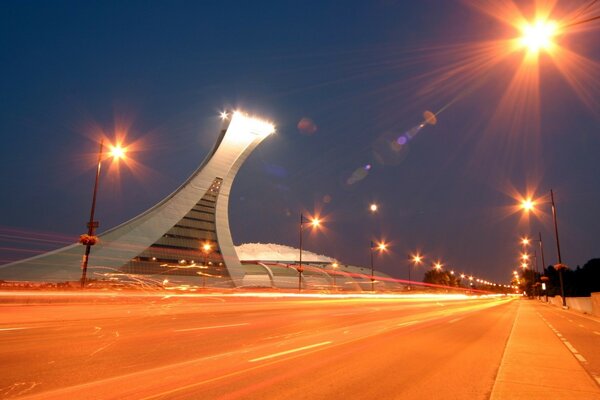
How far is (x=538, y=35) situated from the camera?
33.6 ft

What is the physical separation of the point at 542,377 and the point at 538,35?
807 cm

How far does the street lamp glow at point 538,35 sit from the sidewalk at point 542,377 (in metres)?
7.44

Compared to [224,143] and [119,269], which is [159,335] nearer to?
[119,269]

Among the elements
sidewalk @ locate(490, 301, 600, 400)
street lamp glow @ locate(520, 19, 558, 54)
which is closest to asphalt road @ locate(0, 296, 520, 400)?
sidewalk @ locate(490, 301, 600, 400)

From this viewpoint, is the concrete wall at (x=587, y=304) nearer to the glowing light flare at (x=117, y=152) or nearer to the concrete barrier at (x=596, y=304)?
the concrete barrier at (x=596, y=304)

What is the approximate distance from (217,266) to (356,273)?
167 feet

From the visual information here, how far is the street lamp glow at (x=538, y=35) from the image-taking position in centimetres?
1012

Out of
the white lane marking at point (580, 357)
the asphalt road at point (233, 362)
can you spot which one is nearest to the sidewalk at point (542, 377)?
the white lane marking at point (580, 357)

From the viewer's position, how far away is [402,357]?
8797 mm

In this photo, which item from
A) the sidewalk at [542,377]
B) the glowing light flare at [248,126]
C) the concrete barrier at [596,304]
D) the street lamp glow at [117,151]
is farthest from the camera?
the glowing light flare at [248,126]

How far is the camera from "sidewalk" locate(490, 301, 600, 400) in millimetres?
5582

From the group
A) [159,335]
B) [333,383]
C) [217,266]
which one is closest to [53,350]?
[159,335]

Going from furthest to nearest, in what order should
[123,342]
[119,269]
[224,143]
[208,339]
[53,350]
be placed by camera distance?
1. [224,143]
2. [119,269]
3. [208,339]
4. [123,342]
5. [53,350]

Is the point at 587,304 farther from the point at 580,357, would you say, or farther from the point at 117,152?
the point at 117,152
